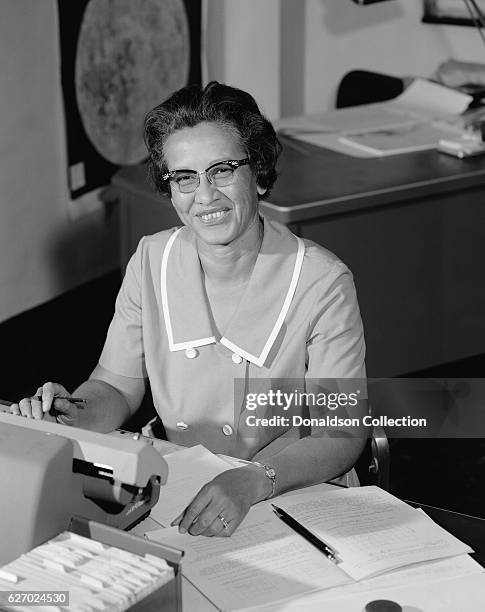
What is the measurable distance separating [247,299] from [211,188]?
238 mm

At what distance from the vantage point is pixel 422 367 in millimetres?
3918

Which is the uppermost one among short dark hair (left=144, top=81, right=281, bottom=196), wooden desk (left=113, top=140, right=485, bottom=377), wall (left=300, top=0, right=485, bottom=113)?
short dark hair (left=144, top=81, right=281, bottom=196)

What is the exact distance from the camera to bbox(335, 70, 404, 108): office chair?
5035 mm

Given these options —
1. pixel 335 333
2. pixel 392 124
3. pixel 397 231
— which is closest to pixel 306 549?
pixel 335 333

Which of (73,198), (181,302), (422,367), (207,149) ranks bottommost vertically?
(422,367)

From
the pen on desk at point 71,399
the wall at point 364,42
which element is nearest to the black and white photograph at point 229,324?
the pen on desk at point 71,399

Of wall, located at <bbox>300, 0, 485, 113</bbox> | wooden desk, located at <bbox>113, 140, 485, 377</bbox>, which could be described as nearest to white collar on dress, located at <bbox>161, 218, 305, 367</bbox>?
wooden desk, located at <bbox>113, 140, 485, 377</bbox>

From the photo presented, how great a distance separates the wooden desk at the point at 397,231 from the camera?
355cm

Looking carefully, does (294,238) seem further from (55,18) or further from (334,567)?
(55,18)

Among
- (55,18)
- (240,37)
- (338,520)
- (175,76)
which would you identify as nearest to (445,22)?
(240,37)

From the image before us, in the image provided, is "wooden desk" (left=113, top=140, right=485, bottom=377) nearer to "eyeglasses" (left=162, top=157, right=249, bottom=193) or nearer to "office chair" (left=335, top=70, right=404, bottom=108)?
"office chair" (left=335, top=70, right=404, bottom=108)

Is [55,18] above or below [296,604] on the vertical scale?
above

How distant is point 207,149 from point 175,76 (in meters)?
3.22

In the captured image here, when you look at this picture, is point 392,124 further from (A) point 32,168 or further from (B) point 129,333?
(B) point 129,333
